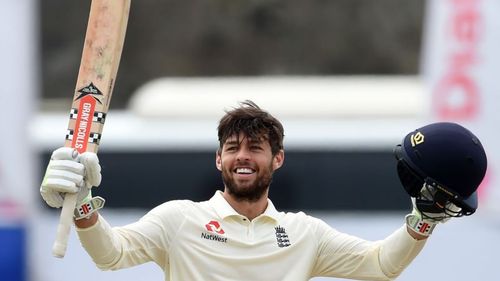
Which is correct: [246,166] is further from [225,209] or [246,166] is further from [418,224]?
[418,224]

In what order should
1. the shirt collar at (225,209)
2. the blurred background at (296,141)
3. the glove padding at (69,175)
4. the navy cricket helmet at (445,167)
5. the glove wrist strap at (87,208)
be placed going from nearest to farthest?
the glove padding at (69,175) < the glove wrist strap at (87,208) < the navy cricket helmet at (445,167) < the shirt collar at (225,209) < the blurred background at (296,141)

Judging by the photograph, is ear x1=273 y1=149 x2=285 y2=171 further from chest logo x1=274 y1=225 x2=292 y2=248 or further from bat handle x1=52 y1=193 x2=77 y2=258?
bat handle x1=52 y1=193 x2=77 y2=258

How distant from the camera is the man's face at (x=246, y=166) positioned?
4855 mm

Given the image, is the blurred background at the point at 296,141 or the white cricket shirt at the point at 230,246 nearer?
the white cricket shirt at the point at 230,246

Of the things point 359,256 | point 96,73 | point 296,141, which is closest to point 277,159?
point 359,256

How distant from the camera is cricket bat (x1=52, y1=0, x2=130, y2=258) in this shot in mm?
4871

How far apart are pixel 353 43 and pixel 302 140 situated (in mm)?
5736

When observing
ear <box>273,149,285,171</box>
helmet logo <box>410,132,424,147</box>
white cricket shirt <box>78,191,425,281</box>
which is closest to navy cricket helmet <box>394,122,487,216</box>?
helmet logo <box>410,132,424,147</box>

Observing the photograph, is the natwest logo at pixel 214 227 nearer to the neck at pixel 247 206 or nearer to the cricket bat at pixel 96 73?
the neck at pixel 247 206

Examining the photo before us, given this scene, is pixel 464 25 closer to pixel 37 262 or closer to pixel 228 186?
pixel 37 262

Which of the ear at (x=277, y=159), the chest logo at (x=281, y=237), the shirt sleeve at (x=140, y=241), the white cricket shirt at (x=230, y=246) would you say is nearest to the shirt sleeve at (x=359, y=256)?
the white cricket shirt at (x=230, y=246)

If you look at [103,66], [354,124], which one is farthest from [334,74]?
[103,66]

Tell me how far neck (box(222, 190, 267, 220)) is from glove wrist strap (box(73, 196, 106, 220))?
0.47 m

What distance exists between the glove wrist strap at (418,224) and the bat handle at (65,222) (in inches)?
42.8
